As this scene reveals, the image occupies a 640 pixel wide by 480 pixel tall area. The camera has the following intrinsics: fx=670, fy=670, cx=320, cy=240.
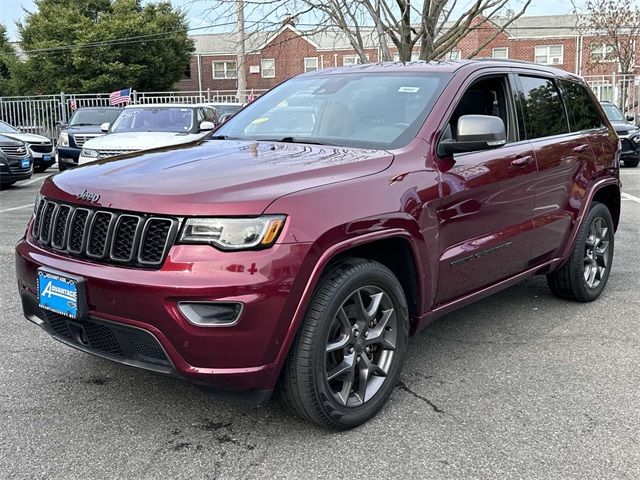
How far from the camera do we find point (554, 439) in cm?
307

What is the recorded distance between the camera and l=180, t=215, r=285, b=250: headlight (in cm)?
267

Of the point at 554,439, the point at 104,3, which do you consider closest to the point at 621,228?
the point at 554,439

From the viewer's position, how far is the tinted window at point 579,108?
500 centimetres

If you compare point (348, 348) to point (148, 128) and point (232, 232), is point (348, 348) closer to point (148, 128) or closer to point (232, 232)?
point (232, 232)

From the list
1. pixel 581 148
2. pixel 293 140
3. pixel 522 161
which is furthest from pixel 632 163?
pixel 293 140

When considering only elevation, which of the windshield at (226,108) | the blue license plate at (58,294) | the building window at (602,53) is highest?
the building window at (602,53)

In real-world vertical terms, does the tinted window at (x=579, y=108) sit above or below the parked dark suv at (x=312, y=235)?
above

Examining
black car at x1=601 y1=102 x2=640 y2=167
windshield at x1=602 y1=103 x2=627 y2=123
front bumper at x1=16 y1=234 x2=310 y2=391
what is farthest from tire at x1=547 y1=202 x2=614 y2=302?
windshield at x1=602 y1=103 x2=627 y2=123

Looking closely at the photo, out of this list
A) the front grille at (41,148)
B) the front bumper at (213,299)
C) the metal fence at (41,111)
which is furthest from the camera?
the metal fence at (41,111)

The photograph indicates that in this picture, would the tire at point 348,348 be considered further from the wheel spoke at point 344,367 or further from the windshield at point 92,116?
the windshield at point 92,116

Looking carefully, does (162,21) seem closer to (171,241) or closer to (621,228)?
(621,228)

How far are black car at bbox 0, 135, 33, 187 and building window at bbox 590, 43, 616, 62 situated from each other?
27352 mm

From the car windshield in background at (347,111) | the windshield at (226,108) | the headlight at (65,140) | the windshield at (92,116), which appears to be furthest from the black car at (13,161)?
the car windshield in background at (347,111)

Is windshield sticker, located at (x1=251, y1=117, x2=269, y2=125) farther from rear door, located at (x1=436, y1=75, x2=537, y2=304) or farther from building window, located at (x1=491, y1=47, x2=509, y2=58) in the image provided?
building window, located at (x1=491, y1=47, x2=509, y2=58)
